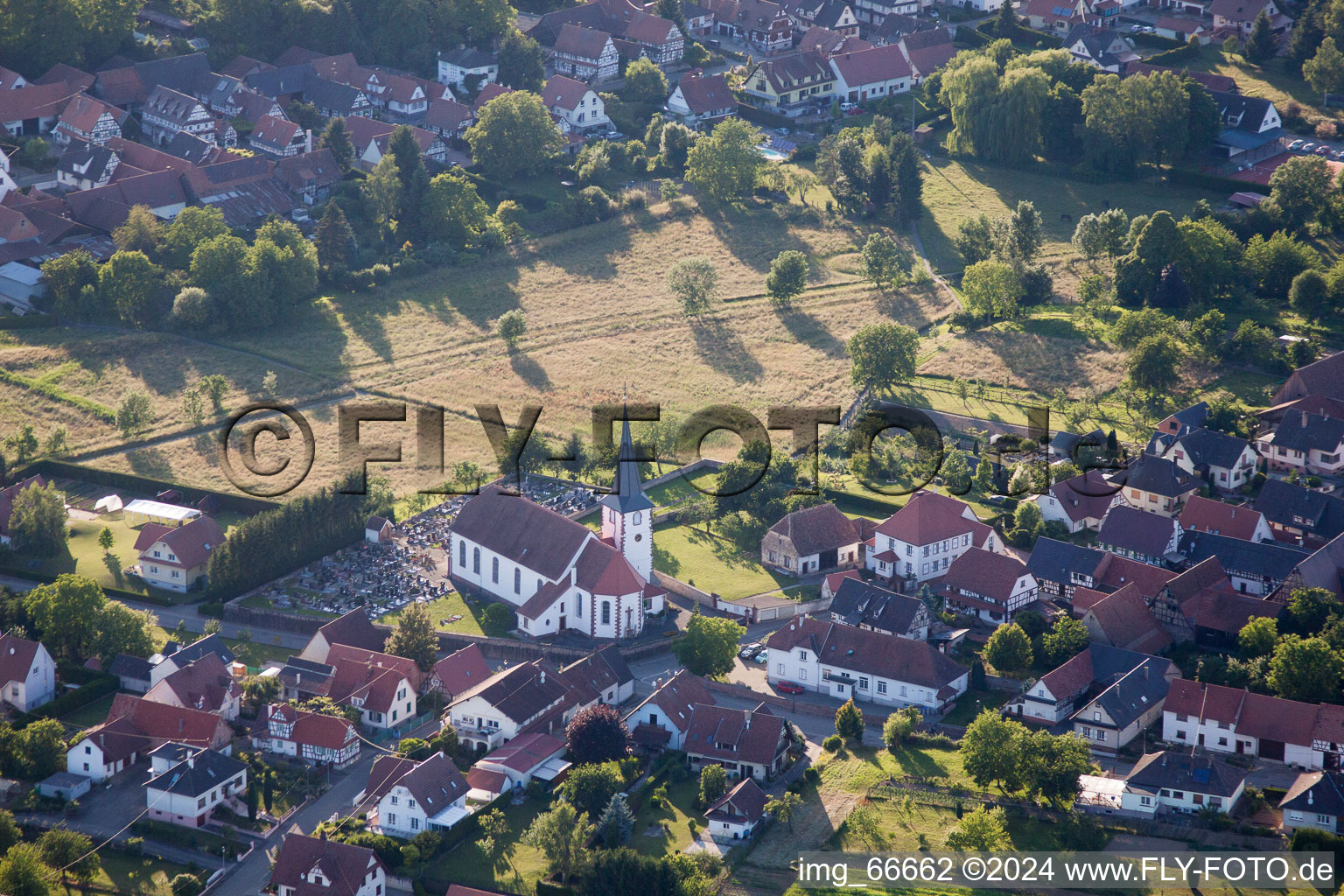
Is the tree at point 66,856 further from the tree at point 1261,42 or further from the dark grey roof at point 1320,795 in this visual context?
the tree at point 1261,42

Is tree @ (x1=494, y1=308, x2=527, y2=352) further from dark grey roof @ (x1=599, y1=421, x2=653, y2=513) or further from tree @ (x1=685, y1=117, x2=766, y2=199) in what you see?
dark grey roof @ (x1=599, y1=421, x2=653, y2=513)

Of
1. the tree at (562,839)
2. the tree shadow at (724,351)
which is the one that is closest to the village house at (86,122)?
the tree shadow at (724,351)

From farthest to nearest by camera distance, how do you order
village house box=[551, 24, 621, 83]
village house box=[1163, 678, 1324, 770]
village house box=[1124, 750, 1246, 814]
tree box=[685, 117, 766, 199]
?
1. village house box=[551, 24, 621, 83]
2. tree box=[685, 117, 766, 199]
3. village house box=[1163, 678, 1324, 770]
4. village house box=[1124, 750, 1246, 814]

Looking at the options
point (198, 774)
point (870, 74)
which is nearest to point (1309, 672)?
point (198, 774)

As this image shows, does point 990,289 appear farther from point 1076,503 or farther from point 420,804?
point 420,804

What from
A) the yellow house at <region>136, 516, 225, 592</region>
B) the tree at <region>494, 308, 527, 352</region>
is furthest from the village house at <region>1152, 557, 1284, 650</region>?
the tree at <region>494, 308, 527, 352</region>

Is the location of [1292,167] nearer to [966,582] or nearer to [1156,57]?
[1156,57]
